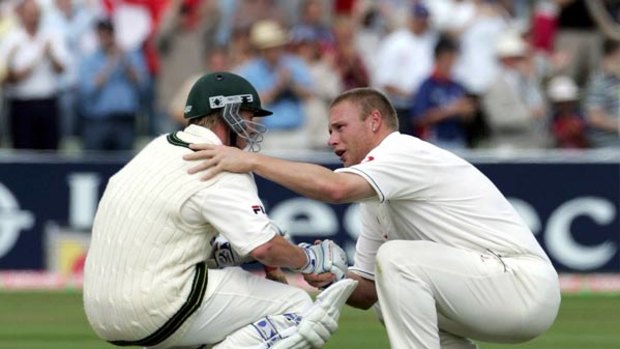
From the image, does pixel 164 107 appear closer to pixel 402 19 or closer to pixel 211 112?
pixel 402 19

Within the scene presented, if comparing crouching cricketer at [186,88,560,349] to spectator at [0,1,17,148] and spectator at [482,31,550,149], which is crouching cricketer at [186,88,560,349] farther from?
spectator at [0,1,17,148]

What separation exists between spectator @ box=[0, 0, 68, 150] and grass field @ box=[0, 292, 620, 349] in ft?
8.74

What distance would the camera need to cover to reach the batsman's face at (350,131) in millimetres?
8430

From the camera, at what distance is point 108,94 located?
1716 centimetres

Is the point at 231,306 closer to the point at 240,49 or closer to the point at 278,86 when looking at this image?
the point at 278,86

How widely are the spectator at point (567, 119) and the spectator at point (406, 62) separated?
4.64 feet

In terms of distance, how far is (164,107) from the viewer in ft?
59.7

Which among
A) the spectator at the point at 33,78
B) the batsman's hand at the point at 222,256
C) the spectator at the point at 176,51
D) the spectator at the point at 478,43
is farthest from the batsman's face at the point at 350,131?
the spectator at the point at 176,51

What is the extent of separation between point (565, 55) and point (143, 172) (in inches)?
446

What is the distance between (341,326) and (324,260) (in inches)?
180

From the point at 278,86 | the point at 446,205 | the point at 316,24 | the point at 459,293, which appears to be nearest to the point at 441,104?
the point at 278,86

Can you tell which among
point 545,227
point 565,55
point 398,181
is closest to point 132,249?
point 398,181

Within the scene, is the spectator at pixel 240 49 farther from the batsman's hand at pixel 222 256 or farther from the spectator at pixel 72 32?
the batsman's hand at pixel 222 256

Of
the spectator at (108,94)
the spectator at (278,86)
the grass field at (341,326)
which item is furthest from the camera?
the spectator at (108,94)
